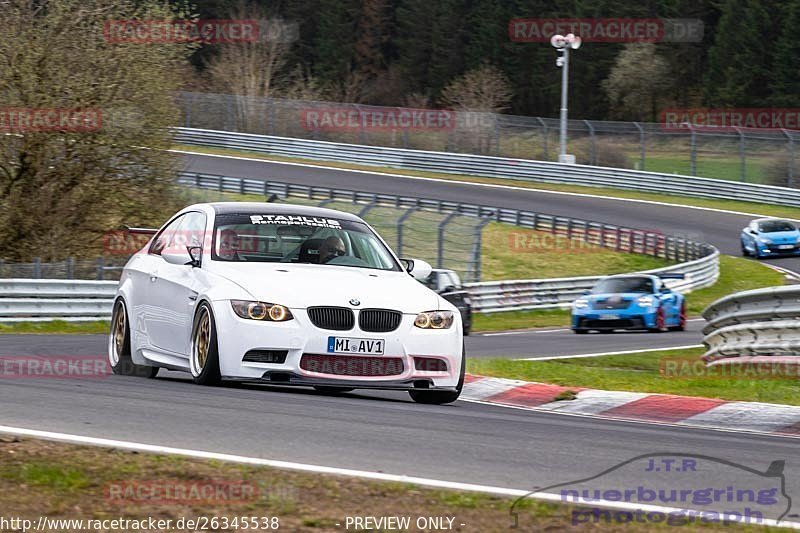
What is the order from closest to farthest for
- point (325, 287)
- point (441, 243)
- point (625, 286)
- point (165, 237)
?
1. point (325, 287)
2. point (165, 237)
3. point (625, 286)
4. point (441, 243)

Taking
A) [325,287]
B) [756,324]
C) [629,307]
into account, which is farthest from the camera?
[629,307]

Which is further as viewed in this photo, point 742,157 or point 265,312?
point 742,157

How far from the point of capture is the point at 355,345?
9.16m

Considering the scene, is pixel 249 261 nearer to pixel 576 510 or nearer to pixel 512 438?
pixel 512 438

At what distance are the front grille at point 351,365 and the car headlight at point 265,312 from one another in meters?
0.31

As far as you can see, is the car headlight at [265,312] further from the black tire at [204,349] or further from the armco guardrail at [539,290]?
the armco guardrail at [539,290]

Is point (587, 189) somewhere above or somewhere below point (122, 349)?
below

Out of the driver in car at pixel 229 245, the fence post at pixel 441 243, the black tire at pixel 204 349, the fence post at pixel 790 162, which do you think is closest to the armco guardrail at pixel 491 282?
the fence post at pixel 441 243

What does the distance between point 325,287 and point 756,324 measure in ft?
20.9

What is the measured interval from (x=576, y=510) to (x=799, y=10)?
79775 mm

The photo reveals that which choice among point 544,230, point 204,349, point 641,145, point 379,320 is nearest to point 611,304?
point 379,320

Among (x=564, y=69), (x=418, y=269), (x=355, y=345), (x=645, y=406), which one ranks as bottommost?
(x=645, y=406)

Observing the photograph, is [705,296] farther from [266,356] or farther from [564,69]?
[266,356]

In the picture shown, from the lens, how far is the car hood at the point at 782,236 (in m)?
41.1
